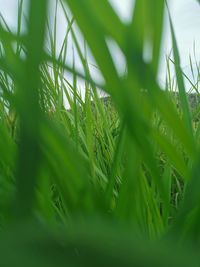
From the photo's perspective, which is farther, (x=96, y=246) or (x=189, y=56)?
(x=189, y=56)

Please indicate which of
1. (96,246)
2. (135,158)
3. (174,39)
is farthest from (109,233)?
(174,39)

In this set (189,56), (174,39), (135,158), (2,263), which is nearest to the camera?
(2,263)

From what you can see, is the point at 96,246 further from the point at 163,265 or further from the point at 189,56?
the point at 189,56

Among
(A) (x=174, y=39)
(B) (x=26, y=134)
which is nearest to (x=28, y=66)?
(B) (x=26, y=134)

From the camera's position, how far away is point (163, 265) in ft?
0.38

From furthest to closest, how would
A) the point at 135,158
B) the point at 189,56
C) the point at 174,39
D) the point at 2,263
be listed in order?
the point at 189,56 < the point at 174,39 < the point at 135,158 < the point at 2,263

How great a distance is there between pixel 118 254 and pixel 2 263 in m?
0.03

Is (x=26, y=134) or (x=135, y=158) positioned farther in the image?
(x=135, y=158)

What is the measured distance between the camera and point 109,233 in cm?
12

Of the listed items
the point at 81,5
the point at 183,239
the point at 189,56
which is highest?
the point at 189,56

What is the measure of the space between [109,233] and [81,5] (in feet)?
0.32

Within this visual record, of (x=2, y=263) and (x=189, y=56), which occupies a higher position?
(x=189, y=56)

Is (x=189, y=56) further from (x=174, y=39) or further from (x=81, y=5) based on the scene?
(x=81, y=5)

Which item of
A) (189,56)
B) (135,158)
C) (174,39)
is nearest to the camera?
(135,158)
